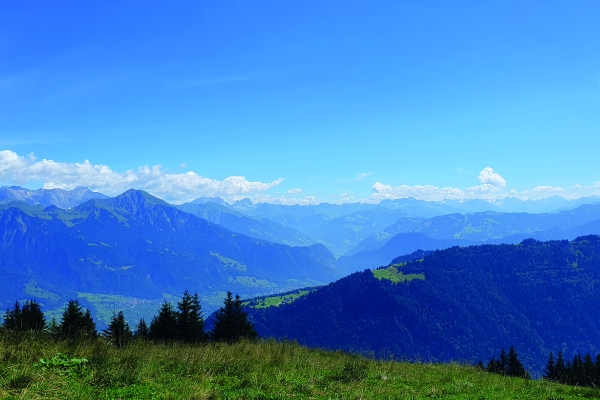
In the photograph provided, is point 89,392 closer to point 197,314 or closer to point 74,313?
point 197,314

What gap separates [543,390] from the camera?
37.1 ft

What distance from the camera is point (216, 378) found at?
978cm

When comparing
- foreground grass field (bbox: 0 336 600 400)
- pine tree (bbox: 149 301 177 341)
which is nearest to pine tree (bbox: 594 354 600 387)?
foreground grass field (bbox: 0 336 600 400)

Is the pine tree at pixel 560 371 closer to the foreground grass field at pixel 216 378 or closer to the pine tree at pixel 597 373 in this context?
the pine tree at pixel 597 373

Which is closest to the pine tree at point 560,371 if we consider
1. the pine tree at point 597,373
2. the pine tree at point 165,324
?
the pine tree at point 597,373

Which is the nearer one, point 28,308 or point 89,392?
point 89,392

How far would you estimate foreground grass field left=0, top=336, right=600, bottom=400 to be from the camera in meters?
8.17

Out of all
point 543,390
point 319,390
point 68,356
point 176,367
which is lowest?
point 543,390

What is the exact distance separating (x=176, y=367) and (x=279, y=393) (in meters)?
3.41

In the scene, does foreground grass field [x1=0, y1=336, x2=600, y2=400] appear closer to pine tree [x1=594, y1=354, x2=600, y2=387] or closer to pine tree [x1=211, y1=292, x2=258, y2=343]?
pine tree [x1=594, y1=354, x2=600, y2=387]

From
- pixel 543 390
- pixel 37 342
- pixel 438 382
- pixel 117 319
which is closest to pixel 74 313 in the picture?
pixel 117 319

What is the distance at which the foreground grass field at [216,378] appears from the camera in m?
8.17

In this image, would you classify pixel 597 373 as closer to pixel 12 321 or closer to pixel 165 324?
pixel 165 324

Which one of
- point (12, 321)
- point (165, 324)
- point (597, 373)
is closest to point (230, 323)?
point (165, 324)
